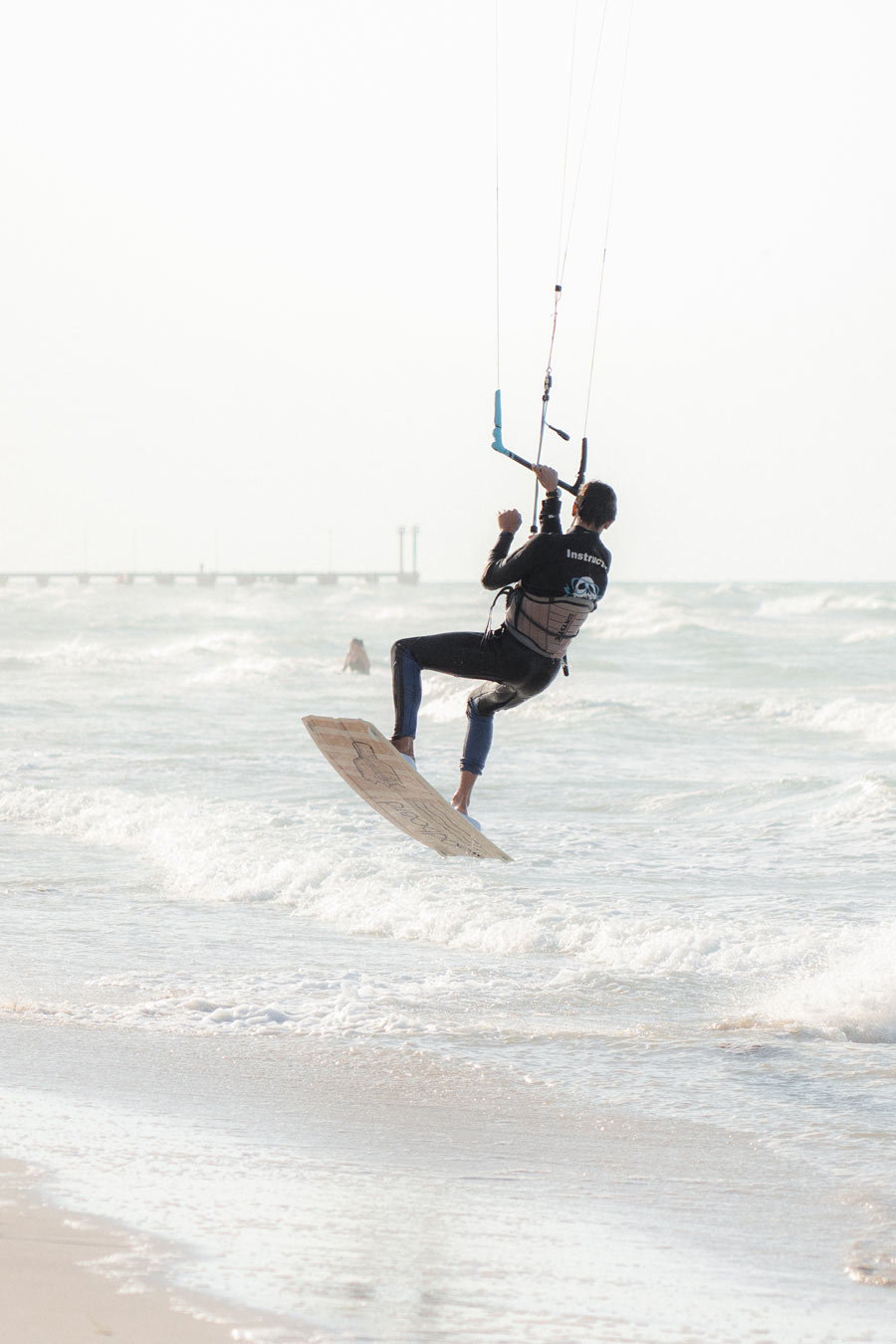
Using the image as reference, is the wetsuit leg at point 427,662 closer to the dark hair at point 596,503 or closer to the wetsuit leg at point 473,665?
the wetsuit leg at point 473,665

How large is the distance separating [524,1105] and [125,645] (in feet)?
169

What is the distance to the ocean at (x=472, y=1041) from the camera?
506cm

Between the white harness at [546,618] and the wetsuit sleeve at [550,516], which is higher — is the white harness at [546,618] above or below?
below

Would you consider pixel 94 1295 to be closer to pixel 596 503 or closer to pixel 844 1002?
pixel 596 503

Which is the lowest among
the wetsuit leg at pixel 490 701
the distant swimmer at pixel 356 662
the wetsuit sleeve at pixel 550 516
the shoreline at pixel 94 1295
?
the distant swimmer at pixel 356 662

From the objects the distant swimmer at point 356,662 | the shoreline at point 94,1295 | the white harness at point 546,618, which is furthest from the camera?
the distant swimmer at point 356,662

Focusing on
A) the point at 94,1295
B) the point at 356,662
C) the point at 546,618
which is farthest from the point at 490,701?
the point at 356,662

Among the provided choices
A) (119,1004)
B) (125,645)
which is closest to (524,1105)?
(119,1004)

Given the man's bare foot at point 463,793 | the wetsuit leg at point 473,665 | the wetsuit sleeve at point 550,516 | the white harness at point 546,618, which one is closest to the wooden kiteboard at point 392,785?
the man's bare foot at point 463,793

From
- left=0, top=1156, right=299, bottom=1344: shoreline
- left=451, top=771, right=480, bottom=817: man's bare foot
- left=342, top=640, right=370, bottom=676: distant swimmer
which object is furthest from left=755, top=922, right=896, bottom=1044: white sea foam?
left=342, top=640, right=370, bottom=676: distant swimmer

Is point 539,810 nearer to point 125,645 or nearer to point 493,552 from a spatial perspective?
point 493,552

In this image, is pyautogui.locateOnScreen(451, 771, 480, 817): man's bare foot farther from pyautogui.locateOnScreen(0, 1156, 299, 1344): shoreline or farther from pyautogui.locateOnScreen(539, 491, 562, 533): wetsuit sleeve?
pyautogui.locateOnScreen(0, 1156, 299, 1344): shoreline

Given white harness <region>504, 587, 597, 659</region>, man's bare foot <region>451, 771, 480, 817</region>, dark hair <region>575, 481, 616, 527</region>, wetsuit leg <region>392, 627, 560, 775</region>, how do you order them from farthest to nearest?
man's bare foot <region>451, 771, 480, 817</region>, wetsuit leg <region>392, 627, 560, 775</region>, white harness <region>504, 587, 597, 659</region>, dark hair <region>575, 481, 616, 527</region>

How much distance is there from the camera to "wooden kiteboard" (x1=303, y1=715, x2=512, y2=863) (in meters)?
8.50
